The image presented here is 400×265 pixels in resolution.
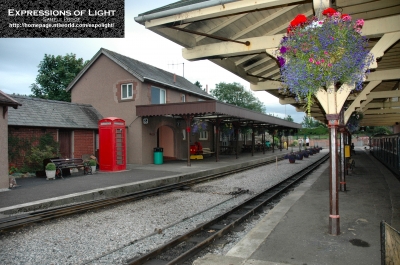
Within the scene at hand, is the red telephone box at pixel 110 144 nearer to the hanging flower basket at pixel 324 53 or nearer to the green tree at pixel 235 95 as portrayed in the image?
the hanging flower basket at pixel 324 53

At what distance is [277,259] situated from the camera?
13.5 feet

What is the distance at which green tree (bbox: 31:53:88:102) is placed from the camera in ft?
121

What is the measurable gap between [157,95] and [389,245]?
19421 millimetres

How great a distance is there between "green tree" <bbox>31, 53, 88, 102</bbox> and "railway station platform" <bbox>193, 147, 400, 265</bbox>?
35.3 meters

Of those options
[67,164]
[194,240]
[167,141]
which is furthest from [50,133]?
[194,240]

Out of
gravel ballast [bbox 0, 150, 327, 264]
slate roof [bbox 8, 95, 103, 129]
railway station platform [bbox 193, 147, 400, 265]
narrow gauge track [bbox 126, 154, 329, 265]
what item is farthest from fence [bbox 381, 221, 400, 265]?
slate roof [bbox 8, 95, 103, 129]

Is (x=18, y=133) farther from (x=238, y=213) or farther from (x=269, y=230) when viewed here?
(x=269, y=230)

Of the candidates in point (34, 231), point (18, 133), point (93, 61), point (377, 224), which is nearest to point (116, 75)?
point (93, 61)

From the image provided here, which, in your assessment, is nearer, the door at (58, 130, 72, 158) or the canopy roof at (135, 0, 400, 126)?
the canopy roof at (135, 0, 400, 126)

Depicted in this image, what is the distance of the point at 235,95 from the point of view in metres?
67.5

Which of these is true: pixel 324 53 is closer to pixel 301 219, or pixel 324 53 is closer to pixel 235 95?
pixel 301 219

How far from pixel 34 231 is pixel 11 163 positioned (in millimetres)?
9213

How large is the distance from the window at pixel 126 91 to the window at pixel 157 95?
1476 mm

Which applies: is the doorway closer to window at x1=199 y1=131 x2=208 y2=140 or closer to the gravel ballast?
window at x1=199 y1=131 x2=208 y2=140
